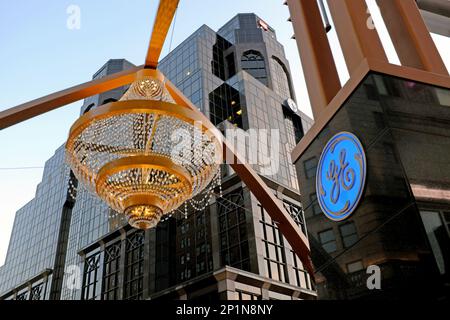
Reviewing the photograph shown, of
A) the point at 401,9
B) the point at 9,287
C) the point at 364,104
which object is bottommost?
the point at 364,104

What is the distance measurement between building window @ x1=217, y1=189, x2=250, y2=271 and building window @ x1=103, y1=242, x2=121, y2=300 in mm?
10779

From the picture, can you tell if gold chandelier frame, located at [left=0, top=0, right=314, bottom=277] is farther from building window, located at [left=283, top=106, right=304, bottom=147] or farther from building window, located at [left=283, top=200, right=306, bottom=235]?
building window, located at [left=283, top=106, right=304, bottom=147]

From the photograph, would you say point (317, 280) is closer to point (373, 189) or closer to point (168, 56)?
point (373, 189)

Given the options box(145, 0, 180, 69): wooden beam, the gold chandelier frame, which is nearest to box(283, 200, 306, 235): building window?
the gold chandelier frame

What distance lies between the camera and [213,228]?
2794cm

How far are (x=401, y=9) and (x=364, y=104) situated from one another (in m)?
2.21

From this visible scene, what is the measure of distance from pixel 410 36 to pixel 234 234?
22.6m

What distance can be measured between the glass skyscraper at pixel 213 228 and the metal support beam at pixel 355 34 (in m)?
13.3

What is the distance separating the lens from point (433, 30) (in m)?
10.4

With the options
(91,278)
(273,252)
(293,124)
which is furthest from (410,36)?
(91,278)

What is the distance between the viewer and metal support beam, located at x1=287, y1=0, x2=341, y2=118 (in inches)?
187

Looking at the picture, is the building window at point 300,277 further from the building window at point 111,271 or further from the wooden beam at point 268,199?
the wooden beam at point 268,199

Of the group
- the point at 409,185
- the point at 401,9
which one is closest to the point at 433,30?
the point at 401,9

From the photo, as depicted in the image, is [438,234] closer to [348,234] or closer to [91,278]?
[348,234]
